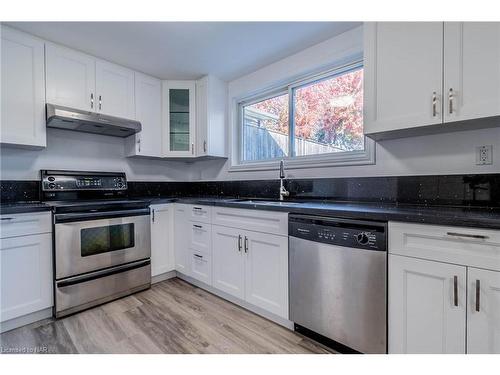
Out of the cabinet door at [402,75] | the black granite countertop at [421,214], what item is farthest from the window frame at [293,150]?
the black granite countertop at [421,214]

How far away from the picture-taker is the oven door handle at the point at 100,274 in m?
1.83

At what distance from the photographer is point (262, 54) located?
7.45ft

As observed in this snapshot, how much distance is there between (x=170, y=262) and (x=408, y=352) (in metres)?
2.12

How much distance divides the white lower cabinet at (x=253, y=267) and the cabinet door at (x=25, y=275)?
126 cm

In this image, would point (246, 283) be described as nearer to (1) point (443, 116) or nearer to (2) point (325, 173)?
(2) point (325, 173)

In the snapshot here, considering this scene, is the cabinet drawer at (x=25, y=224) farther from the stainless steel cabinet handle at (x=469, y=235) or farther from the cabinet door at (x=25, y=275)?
the stainless steel cabinet handle at (x=469, y=235)

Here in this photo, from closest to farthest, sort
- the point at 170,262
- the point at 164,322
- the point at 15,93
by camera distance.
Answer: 1. the point at 164,322
2. the point at 15,93
3. the point at 170,262

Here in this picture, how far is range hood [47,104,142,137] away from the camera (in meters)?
1.98

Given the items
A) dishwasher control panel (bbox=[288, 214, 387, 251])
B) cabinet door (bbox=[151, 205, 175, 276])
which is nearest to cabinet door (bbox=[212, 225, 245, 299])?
dishwasher control panel (bbox=[288, 214, 387, 251])

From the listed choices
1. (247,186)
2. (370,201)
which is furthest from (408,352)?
(247,186)

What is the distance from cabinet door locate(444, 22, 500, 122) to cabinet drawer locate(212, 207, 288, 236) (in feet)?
→ 3.62

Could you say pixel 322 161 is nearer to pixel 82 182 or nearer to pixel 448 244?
pixel 448 244

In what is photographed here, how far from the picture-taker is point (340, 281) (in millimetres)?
1372

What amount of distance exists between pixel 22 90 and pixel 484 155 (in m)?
3.28
